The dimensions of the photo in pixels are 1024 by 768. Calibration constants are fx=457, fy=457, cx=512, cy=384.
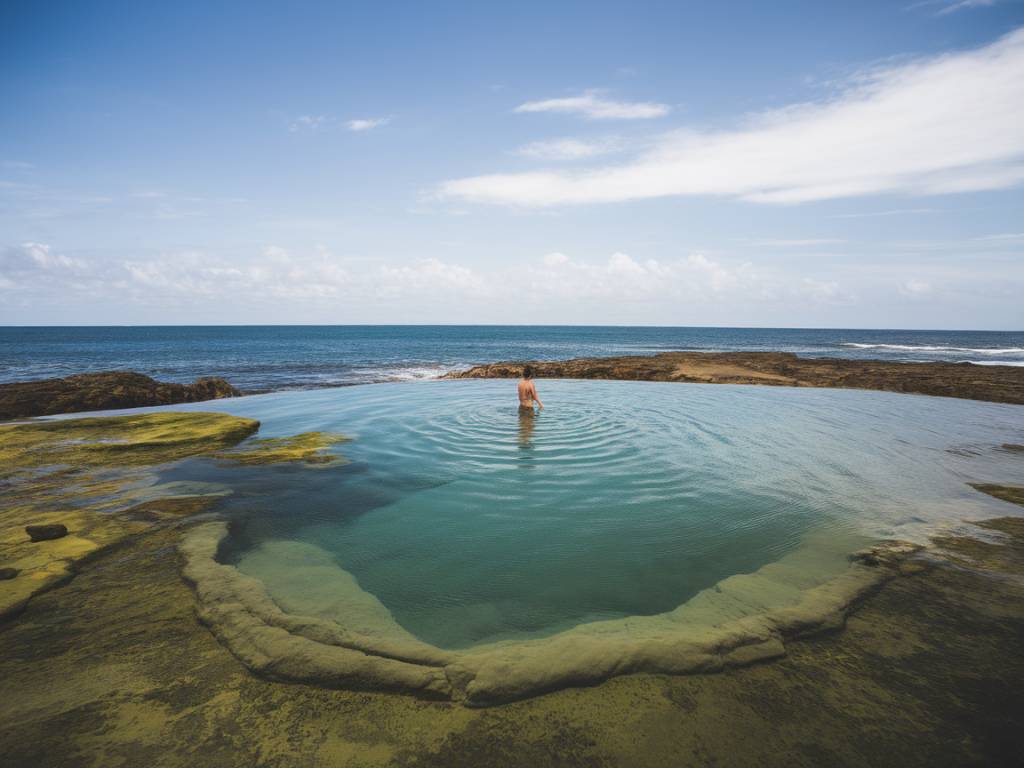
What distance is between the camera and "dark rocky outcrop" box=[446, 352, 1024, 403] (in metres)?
21.0

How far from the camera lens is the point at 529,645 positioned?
4.14m

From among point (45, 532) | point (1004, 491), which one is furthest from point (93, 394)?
point (1004, 491)

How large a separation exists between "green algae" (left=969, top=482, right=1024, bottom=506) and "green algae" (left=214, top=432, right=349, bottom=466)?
1248 centimetres

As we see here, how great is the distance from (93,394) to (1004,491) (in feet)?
91.2

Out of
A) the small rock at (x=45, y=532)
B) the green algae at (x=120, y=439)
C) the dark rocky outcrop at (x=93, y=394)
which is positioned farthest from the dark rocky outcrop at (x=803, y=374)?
the small rock at (x=45, y=532)

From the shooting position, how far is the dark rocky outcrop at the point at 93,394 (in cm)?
1700

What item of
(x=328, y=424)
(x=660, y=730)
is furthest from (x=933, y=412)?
(x=328, y=424)

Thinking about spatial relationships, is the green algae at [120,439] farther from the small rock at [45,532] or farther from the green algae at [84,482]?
the small rock at [45,532]

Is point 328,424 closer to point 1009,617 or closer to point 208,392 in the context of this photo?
point 208,392

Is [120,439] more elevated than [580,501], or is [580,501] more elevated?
[120,439]

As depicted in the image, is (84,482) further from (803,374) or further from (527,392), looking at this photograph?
(803,374)

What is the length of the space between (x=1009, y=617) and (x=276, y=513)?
9103 mm

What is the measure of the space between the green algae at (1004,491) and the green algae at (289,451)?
41.0ft

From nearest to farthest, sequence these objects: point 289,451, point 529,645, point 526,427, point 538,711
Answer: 1. point 538,711
2. point 529,645
3. point 289,451
4. point 526,427
